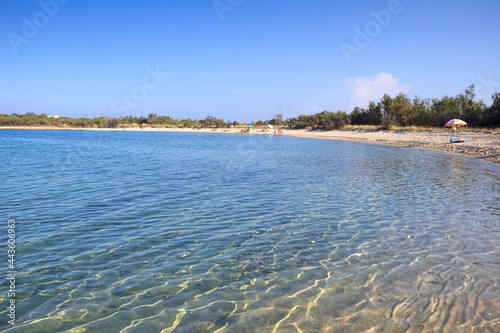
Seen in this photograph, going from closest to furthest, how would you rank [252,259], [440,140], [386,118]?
[252,259] < [440,140] < [386,118]

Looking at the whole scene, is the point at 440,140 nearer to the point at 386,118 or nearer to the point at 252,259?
the point at 386,118

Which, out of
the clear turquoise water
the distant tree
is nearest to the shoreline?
the distant tree

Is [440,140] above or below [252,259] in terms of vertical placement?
above

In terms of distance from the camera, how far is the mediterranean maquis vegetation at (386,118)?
151 feet

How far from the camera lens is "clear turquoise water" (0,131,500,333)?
4289 mm

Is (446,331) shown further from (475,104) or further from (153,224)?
(475,104)

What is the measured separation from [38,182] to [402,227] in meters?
14.2

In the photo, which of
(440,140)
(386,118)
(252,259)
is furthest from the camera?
(386,118)

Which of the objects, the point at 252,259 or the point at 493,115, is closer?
the point at 252,259

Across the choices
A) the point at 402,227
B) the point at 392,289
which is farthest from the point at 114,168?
the point at 392,289

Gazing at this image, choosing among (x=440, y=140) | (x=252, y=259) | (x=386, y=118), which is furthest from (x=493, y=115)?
(x=252, y=259)

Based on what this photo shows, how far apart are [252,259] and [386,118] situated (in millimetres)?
58883

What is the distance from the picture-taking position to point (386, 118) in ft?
192

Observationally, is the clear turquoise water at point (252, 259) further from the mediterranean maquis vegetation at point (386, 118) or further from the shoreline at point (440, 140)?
the mediterranean maquis vegetation at point (386, 118)
